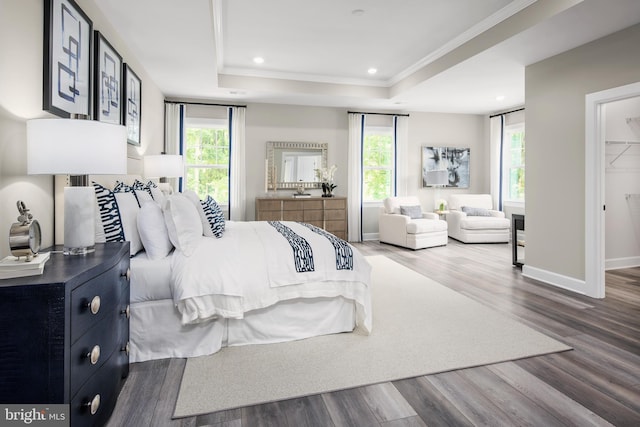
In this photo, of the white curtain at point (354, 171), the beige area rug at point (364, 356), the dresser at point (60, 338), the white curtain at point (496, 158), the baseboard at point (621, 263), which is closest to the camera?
the dresser at point (60, 338)

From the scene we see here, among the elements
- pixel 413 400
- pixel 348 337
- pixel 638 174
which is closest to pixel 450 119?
pixel 638 174

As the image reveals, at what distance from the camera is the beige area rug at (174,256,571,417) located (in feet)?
6.27

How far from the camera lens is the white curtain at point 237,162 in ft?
20.6

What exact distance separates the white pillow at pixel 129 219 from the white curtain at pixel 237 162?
12.5 feet

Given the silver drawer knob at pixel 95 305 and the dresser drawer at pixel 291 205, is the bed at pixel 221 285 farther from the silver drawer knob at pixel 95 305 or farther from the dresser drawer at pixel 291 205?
the dresser drawer at pixel 291 205

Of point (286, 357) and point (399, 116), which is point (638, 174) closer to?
point (399, 116)

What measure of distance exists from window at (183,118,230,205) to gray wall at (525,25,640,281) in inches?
183

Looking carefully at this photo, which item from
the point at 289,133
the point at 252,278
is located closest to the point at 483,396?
the point at 252,278

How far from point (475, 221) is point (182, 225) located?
5.58 meters

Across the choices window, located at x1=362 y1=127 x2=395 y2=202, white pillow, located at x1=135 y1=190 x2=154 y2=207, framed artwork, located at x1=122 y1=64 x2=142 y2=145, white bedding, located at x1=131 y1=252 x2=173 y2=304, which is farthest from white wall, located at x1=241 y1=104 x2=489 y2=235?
white bedding, located at x1=131 y1=252 x2=173 y2=304

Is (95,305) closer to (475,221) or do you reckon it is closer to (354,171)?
(354,171)

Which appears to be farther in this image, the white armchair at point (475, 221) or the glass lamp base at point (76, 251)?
the white armchair at point (475, 221)

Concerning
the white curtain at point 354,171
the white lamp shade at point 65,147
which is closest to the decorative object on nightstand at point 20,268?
the white lamp shade at point 65,147

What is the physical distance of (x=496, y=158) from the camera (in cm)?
735
